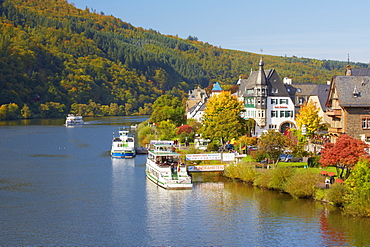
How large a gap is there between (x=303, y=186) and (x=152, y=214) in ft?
44.4

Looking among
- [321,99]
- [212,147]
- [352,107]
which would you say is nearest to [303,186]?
[352,107]

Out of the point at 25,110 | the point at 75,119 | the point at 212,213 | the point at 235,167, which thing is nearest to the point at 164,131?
the point at 235,167

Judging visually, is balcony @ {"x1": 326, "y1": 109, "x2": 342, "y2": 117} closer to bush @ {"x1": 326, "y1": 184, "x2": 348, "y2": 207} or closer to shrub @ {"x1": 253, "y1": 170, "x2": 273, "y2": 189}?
shrub @ {"x1": 253, "y1": 170, "x2": 273, "y2": 189}

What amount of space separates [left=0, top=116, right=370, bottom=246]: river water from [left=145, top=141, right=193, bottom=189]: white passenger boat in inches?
39.0

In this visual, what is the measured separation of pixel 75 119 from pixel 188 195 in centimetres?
12406

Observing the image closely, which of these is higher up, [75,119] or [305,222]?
[75,119]

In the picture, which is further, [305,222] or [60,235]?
[305,222]

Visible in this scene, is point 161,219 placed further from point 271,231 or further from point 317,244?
point 317,244

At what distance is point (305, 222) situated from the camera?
40812 millimetres

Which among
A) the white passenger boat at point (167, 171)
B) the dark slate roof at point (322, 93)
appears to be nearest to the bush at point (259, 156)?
the white passenger boat at point (167, 171)

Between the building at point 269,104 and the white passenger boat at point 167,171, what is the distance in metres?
28.9

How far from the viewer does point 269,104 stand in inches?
3492

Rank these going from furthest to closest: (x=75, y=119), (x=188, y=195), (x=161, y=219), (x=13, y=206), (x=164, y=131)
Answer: (x=75, y=119) < (x=164, y=131) < (x=188, y=195) < (x=13, y=206) < (x=161, y=219)

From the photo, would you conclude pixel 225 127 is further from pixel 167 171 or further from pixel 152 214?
pixel 152 214
